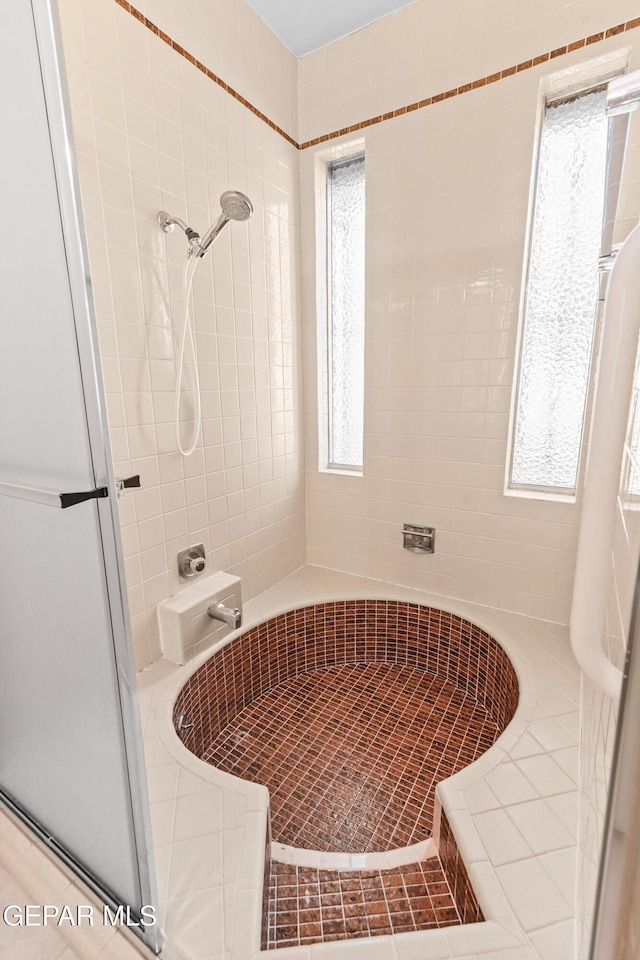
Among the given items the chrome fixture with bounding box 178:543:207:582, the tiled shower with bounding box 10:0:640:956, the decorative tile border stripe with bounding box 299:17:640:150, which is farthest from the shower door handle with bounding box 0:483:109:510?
the decorative tile border stripe with bounding box 299:17:640:150

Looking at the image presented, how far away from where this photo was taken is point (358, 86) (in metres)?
2.00

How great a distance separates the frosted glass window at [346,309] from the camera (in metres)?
2.22

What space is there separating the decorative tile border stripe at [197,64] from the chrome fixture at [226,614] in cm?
204

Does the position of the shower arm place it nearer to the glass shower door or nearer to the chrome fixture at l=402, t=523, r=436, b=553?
the glass shower door

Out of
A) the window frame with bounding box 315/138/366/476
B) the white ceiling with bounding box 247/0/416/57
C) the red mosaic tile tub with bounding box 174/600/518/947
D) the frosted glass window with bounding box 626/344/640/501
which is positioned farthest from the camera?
the window frame with bounding box 315/138/366/476

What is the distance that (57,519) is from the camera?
78 cm

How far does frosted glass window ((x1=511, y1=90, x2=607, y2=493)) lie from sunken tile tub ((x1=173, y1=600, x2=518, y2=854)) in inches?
34.6

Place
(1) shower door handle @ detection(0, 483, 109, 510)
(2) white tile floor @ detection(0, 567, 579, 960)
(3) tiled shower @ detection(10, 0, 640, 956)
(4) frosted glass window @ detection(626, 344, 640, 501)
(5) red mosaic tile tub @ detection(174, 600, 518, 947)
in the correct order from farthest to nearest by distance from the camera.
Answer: (3) tiled shower @ detection(10, 0, 640, 956) → (5) red mosaic tile tub @ detection(174, 600, 518, 947) → (2) white tile floor @ detection(0, 567, 579, 960) → (1) shower door handle @ detection(0, 483, 109, 510) → (4) frosted glass window @ detection(626, 344, 640, 501)

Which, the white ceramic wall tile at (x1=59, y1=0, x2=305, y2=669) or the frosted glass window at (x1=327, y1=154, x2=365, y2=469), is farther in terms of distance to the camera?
the frosted glass window at (x1=327, y1=154, x2=365, y2=469)

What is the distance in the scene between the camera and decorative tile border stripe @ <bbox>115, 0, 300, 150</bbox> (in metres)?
1.39

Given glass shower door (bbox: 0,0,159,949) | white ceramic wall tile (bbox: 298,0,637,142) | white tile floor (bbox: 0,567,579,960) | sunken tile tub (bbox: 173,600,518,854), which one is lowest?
sunken tile tub (bbox: 173,600,518,854)

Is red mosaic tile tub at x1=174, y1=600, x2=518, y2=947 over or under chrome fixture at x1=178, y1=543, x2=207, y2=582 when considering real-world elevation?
under

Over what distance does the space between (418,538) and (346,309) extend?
1288mm

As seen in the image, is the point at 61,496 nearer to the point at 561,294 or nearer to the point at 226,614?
the point at 226,614
